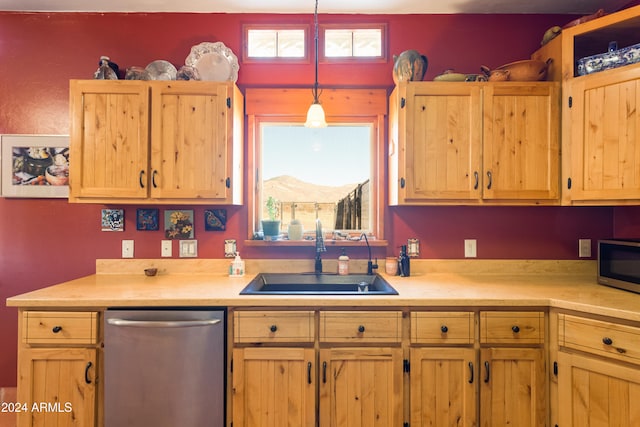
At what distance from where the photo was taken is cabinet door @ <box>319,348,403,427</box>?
5.64 feet

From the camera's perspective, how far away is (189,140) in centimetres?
205

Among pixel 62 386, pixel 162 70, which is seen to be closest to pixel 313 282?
pixel 62 386

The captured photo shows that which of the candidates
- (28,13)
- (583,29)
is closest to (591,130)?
(583,29)

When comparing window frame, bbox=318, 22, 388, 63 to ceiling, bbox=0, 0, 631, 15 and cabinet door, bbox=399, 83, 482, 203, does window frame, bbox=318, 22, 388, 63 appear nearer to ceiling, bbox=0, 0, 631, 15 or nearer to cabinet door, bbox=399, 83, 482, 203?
ceiling, bbox=0, 0, 631, 15

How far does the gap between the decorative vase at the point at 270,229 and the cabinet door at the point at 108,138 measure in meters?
0.83

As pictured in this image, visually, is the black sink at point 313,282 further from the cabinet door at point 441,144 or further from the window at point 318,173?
the cabinet door at point 441,144

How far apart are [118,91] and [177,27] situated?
0.74 m

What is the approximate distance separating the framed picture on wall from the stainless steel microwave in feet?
11.7

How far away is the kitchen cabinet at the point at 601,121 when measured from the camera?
1794 mm

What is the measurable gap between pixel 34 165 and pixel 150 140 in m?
1.04

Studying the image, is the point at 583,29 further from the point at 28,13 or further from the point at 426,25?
the point at 28,13

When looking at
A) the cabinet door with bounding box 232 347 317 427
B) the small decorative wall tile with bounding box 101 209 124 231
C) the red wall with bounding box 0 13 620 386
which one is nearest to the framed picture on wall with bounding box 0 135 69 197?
the red wall with bounding box 0 13 620 386

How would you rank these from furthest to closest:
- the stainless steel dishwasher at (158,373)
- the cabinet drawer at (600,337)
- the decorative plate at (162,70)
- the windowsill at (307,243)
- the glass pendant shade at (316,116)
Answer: the windowsill at (307,243) → the decorative plate at (162,70) → the glass pendant shade at (316,116) → the stainless steel dishwasher at (158,373) → the cabinet drawer at (600,337)

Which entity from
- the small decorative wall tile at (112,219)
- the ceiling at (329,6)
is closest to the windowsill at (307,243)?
the small decorative wall tile at (112,219)
